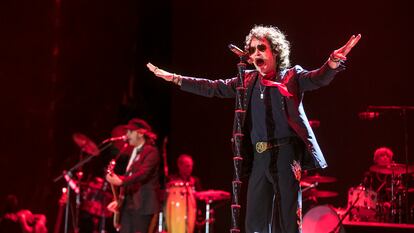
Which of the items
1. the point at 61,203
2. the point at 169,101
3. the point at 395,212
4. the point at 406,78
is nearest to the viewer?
the point at 395,212

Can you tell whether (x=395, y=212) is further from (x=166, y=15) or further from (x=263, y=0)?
(x=166, y=15)

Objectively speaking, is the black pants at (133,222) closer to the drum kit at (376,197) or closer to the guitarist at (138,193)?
the guitarist at (138,193)

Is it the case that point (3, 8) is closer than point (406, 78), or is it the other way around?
point (406, 78)

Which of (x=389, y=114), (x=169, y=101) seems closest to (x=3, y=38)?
(x=169, y=101)

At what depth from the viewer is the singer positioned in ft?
15.6

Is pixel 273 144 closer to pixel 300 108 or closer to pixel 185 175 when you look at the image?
pixel 300 108

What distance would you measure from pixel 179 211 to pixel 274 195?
5.12 meters

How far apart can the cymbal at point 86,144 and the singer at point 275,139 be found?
4467 millimetres

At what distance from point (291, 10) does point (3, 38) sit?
4.02 meters

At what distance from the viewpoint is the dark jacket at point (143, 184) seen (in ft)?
26.4

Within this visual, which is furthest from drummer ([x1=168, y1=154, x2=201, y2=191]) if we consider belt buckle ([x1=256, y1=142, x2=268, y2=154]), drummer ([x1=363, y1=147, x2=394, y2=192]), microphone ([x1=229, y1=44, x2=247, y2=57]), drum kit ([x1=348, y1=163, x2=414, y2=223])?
microphone ([x1=229, y1=44, x2=247, y2=57])

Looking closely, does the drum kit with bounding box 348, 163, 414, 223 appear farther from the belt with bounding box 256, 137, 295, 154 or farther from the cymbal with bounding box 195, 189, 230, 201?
A: the belt with bounding box 256, 137, 295, 154

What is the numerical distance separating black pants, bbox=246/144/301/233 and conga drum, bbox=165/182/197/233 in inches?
194

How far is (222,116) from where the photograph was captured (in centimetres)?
974
